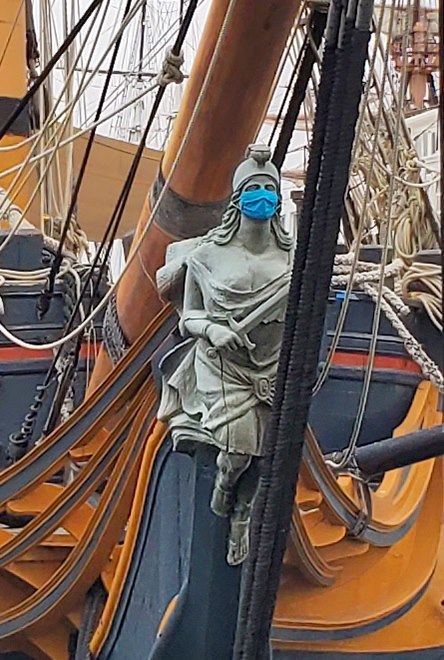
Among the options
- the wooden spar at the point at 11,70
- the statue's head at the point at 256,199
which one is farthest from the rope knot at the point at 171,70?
the wooden spar at the point at 11,70

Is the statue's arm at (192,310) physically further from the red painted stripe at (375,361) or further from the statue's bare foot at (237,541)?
the red painted stripe at (375,361)

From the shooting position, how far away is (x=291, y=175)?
1041 centimetres

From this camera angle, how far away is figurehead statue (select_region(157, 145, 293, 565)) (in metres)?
1.72

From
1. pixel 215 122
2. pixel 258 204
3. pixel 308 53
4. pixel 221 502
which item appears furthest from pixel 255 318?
pixel 308 53

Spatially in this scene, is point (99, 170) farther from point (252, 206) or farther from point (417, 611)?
point (252, 206)

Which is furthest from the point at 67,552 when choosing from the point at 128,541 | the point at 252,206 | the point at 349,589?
the point at 252,206

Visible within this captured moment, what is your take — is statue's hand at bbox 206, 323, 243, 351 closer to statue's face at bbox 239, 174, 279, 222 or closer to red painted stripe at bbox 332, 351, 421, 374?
statue's face at bbox 239, 174, 279, 222

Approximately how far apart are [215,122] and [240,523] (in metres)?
0.80

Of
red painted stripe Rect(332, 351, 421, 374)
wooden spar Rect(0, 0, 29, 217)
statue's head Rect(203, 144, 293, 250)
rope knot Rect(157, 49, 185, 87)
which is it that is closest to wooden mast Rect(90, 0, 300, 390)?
rope knot Rect(157, 49, 185, 87)

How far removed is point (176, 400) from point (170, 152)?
32.8 inches

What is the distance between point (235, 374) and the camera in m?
1.73

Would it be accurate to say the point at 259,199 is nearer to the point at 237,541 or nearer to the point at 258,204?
the point at 258,204

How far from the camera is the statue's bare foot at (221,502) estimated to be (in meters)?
1.79

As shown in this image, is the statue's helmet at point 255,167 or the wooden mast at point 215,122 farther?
the wooden mast at point 215,122
